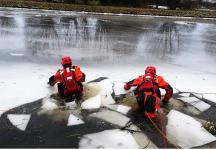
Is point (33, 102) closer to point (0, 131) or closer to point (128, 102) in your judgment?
point (0, 131)

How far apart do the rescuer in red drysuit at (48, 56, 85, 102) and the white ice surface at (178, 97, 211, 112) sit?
87.7 inches

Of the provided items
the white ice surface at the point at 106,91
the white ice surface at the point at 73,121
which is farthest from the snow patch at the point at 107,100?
the white ice surface at the point at 73,121

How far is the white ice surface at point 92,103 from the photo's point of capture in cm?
575

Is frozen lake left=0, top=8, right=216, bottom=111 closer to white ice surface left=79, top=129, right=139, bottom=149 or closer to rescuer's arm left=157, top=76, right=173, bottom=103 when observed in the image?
rescuer's arm left=157, top=76, right=173, bottom=103

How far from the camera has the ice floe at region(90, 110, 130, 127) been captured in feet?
17.4

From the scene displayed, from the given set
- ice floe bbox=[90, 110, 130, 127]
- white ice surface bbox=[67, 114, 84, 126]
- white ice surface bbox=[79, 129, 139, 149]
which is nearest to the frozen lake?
white ice surface bbox=[67, 114, 84, 126]

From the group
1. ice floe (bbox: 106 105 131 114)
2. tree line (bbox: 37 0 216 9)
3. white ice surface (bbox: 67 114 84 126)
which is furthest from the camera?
tree line (bbox: 37 0 216 9)

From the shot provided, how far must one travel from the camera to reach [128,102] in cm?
614

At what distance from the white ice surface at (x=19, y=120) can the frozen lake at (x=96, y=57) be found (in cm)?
40

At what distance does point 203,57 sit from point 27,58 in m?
6.13

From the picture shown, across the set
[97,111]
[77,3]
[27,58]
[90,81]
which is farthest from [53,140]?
[77,3]

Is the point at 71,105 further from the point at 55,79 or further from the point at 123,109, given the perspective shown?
the point at 123,109

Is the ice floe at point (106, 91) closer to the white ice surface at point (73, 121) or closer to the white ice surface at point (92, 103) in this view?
the white ice surface at point (92, 103)

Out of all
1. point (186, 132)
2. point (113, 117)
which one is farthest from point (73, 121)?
point (186, 132)
